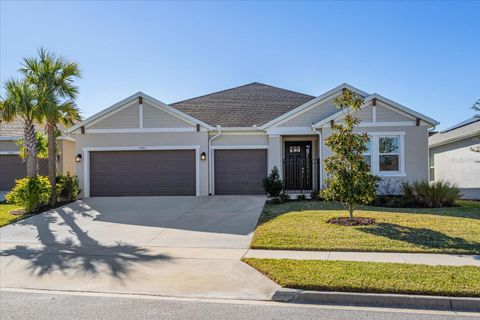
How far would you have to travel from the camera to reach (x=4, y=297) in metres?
6.11

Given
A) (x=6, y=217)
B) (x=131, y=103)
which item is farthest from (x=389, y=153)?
(x=6, y=217)

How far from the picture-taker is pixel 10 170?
2012 centimetres

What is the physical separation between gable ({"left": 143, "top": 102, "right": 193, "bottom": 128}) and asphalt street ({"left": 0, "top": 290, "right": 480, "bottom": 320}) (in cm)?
1197

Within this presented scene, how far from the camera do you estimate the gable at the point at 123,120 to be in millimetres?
17516

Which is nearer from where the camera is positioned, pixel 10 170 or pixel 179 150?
pixel 179 150

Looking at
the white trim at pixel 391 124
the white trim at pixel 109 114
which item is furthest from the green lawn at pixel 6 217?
the white trim at pixel 391 124

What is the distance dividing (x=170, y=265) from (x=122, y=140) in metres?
11.1

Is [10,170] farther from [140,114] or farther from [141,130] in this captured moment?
[140,114]

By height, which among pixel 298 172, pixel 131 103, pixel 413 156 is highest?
pixel 131 103

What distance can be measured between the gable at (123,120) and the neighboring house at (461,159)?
1512 cm

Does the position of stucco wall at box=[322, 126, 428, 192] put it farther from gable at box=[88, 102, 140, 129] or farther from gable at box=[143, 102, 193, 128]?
gable at box=[88, 102, 140, 129]

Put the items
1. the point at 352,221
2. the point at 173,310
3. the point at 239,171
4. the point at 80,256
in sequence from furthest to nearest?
the point at 239,171
the point at 352,221
the point at 80,256
the point at 173,310

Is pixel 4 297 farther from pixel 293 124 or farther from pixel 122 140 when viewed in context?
pixel 293 124

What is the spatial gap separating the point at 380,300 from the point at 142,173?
1372 centimetres
